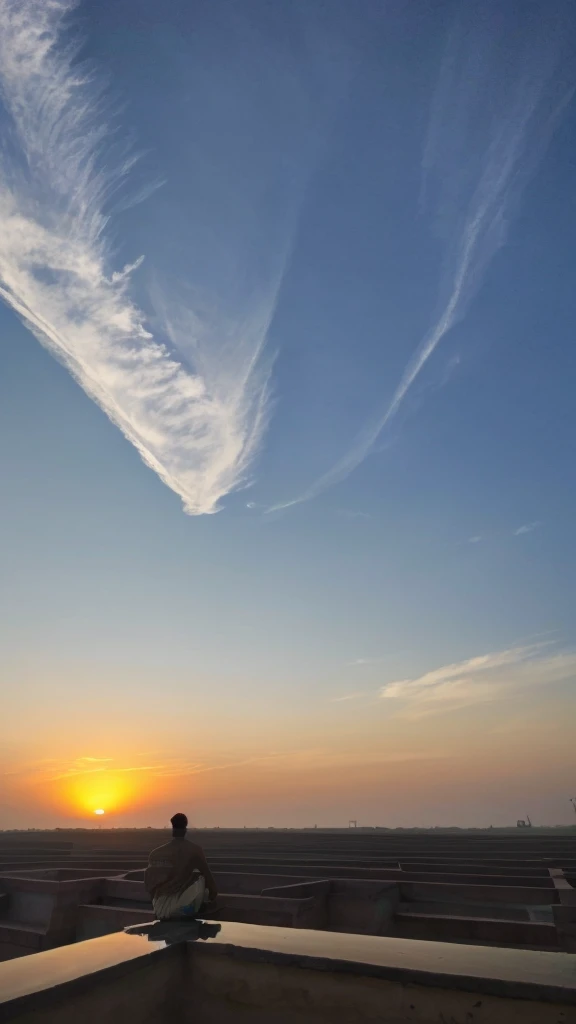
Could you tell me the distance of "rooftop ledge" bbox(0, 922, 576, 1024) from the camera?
159 inches

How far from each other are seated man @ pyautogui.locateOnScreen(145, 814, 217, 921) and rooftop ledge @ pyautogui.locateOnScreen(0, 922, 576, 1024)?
2347 millimetres

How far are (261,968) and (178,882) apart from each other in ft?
12.4

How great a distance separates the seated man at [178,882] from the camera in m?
7.95

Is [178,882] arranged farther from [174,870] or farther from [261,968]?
[261,968]

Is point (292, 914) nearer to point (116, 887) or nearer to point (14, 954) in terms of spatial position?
point (116, 887)

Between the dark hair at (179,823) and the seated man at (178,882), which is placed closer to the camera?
the seated man at (178,882)

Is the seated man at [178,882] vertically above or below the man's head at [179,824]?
below

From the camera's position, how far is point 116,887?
16.9m

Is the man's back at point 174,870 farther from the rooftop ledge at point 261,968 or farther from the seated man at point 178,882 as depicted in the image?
the rooftop ledge at point 261,968

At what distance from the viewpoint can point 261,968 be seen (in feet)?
15.7

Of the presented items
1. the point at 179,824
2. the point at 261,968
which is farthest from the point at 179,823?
the point at 261,968

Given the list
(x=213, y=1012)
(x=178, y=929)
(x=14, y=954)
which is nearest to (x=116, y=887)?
(x=14, y=954)

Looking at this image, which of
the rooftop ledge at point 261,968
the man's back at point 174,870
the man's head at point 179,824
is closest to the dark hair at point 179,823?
the man's head at point 179,824

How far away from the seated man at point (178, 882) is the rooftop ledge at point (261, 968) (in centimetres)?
235
